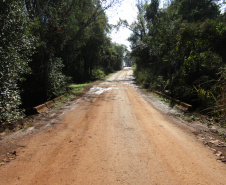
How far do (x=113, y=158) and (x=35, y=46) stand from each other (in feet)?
25.5

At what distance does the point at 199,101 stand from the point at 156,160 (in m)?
5.98

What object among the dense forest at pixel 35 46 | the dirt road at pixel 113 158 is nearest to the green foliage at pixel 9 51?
the dense forest at pixel 35 46

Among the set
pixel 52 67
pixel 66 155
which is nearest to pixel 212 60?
pixel 66 155

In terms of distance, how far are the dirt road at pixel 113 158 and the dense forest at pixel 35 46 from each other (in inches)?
100

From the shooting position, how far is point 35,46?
891 cm

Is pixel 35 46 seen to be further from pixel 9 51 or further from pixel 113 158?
pixel 113 158

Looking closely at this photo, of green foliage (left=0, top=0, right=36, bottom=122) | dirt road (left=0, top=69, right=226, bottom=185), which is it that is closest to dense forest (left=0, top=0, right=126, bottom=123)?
green foliage (left=0, top=0, right=36, bottom=122)

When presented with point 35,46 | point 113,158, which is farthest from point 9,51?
point 113,158

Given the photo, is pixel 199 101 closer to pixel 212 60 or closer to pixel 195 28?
pixel 212 60

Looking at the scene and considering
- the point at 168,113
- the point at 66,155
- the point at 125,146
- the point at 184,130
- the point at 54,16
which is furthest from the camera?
the point at 54,16

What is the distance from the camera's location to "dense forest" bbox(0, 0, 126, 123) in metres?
5.94

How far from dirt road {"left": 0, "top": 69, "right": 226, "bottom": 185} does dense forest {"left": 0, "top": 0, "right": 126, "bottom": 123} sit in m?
2.55

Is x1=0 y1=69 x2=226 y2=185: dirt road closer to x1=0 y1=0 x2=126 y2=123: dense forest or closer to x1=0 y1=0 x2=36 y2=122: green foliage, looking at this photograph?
x1=0 y1=0 x2=36 y2=122: green foliage

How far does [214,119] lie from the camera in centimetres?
649
